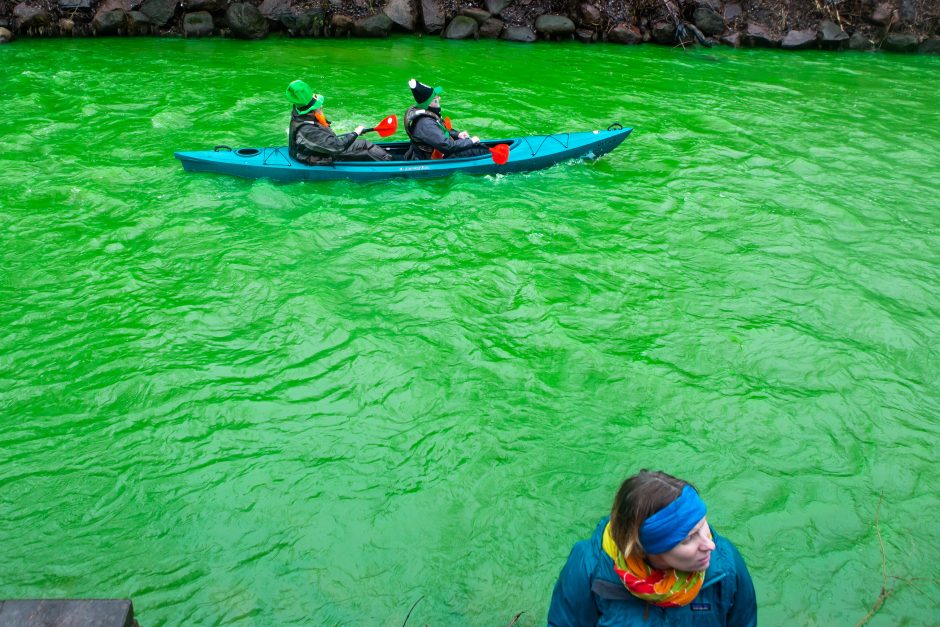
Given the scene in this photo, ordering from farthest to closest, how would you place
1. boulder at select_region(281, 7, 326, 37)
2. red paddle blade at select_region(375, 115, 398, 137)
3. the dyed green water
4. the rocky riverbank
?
boulder at select_region(281, 7, 326, 37), the rocky riverbank, red paddle blade at select_region(375, 115, 398, 137), the dyed green water

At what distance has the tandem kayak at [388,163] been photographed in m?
6.99

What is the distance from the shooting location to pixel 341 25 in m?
12.6

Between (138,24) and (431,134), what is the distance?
795 cm


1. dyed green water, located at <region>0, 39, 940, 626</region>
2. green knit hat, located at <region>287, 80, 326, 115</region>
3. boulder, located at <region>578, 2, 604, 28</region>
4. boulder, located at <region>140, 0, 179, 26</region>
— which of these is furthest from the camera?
boulder, located at <region>578, 2, 604, 28</region>

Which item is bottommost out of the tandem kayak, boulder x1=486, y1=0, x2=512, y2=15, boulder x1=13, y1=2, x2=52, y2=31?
the tandem kayak

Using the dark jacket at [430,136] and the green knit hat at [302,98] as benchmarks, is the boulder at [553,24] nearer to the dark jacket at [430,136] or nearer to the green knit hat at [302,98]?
the dark jacket at [430,136]

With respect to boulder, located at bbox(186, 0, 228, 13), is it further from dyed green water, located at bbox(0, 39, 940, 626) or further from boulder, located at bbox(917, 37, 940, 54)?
boulder, located at bbox(917, 37, 940, 54)

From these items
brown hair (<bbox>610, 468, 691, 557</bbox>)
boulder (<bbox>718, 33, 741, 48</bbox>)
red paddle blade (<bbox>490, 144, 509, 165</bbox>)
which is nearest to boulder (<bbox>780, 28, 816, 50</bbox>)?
boulder (<bbox>718, 33, 741, 48</bbox>)

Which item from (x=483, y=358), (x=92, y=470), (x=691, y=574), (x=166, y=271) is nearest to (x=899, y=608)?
(x=691, y=574)

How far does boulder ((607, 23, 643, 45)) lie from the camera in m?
12.9

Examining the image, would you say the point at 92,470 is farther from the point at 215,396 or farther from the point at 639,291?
the point at 639,291


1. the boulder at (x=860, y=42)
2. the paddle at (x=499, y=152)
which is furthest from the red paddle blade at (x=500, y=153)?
the boulder at (x=860, y=42)

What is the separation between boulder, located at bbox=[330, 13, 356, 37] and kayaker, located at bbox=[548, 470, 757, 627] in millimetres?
12145

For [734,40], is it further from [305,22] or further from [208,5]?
[208,5]
